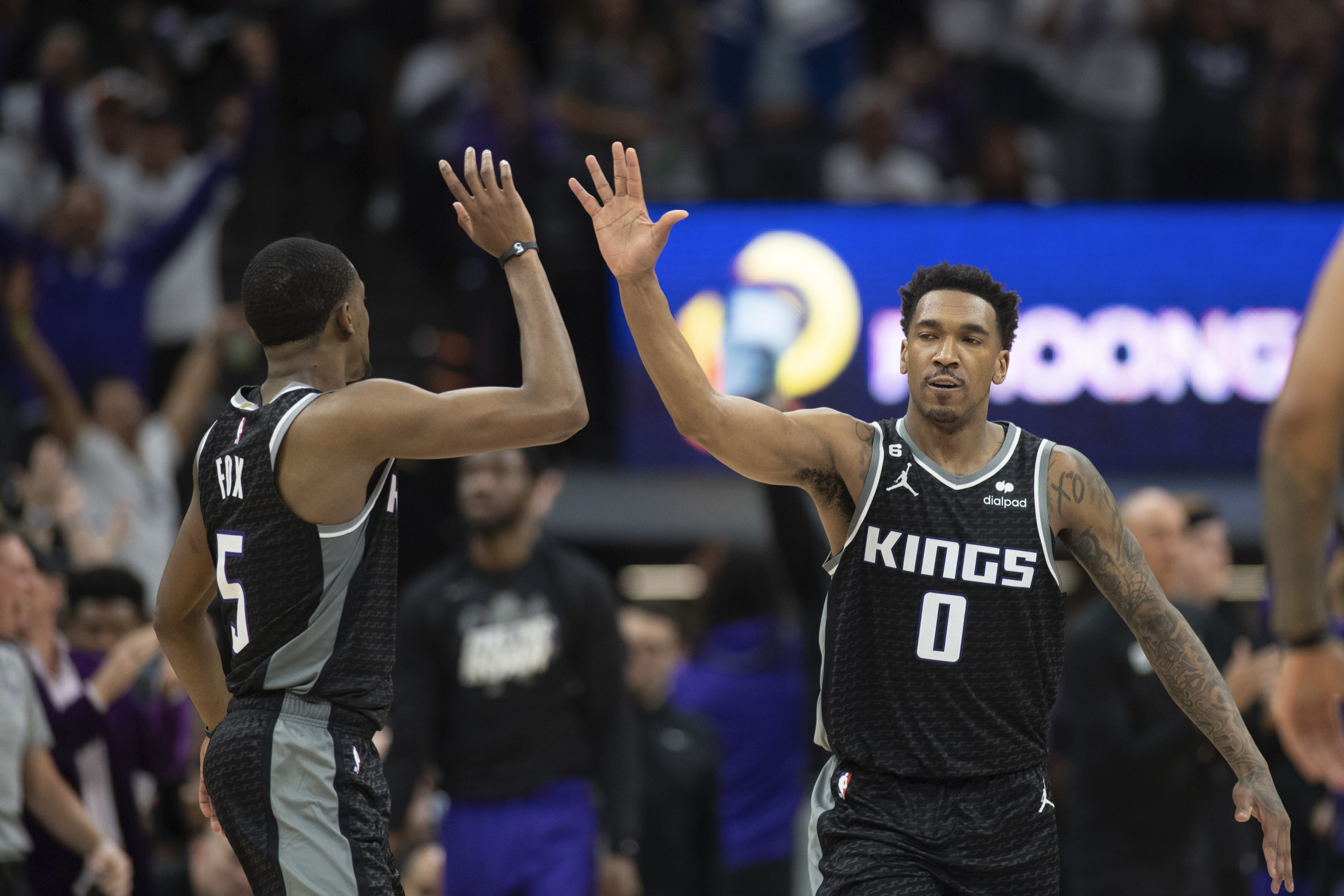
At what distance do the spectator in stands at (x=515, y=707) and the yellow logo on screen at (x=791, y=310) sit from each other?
4.66 metres

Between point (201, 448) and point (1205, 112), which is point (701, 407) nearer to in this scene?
point (201, 448)

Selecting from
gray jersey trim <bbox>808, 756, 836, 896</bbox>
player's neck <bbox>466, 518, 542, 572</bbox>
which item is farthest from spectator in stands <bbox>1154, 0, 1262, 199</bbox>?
gray jersey trim <bbox>808, 756, 836, 896</bbox>

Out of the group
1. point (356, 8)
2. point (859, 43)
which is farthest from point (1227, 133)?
point (356, 8)

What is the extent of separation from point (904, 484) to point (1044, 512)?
1.24ft

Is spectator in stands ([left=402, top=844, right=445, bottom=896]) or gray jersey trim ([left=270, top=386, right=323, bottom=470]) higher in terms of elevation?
gray jersey trim ([left=270, top=386, right=323, bottom=470])

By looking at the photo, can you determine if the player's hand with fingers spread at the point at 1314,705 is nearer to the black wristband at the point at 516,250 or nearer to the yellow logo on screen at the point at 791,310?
the black wristband at the point at 516,250

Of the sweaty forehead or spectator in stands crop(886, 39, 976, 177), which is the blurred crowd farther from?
the sweaty forehead

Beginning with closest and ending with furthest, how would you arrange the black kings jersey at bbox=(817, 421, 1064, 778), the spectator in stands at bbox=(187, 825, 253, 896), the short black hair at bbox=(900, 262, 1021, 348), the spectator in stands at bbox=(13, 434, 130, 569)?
the black kings jersey at bbox=(817, 421, 1064, 778), the short black hair at bbox=(900, 262, 1021, 348), the spectator in stands at bbox=(187, 825, 253, 896), the spectator in stands at bbox=(13, 434, 130, 569)

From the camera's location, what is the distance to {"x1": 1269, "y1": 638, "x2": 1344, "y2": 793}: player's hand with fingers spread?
9.17 ft

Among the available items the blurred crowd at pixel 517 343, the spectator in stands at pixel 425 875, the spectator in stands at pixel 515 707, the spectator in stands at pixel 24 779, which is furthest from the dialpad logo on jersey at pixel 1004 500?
the spectator in stands at pixel 425 875

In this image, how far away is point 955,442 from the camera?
4.48m

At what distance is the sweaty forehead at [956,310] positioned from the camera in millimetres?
4441

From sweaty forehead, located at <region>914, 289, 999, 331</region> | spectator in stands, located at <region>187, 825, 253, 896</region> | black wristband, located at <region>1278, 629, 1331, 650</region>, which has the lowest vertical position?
spectator in stands, located at <region>187, 825, 253, 896</region>

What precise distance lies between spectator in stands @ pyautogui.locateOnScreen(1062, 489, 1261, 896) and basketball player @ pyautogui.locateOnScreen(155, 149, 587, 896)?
3400 millimetres
